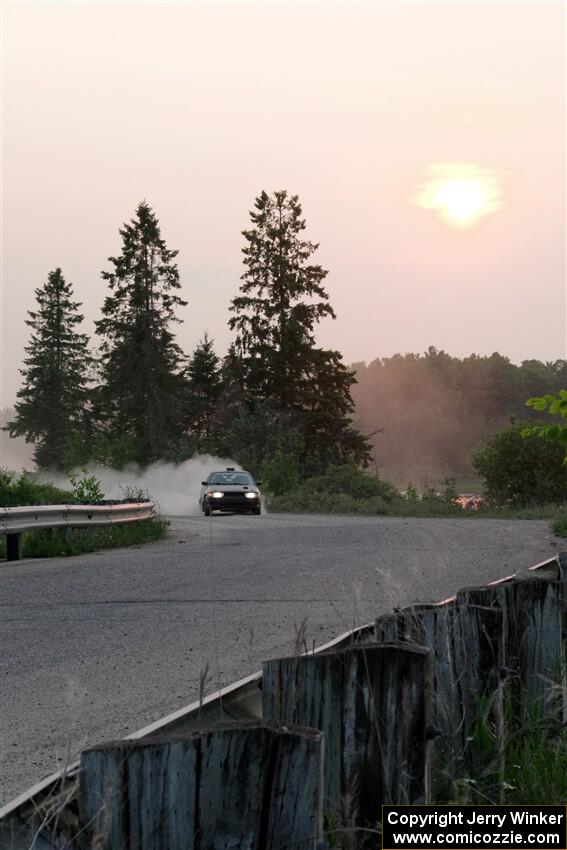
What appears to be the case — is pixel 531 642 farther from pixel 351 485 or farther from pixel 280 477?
pixel 280 477

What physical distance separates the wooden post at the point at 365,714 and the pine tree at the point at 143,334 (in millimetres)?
68739

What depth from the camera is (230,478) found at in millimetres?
34156

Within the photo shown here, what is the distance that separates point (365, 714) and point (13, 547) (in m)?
13.6

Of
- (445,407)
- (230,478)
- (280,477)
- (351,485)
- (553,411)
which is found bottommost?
(553,411)

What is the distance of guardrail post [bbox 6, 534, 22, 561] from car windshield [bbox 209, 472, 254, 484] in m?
17.6

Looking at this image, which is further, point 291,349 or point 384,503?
point 291,349

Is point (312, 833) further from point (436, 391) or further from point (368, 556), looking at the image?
point (436, 391)

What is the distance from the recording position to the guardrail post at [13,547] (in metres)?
16.1

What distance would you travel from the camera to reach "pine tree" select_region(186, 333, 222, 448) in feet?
245

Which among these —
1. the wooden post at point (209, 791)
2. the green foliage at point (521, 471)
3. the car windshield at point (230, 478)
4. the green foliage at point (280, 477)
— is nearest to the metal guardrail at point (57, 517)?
the car windshield at point (230, 478)

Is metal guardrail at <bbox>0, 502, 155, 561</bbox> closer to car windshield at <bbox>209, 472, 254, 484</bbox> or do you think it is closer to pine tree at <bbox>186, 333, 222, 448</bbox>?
car windshield at <bbox>209, 472, 254, 484</bbox>

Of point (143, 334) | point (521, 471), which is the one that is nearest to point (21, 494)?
point (521, 471)

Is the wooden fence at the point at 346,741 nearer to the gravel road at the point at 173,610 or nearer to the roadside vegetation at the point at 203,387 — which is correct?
the gravel road at the point at 173,610

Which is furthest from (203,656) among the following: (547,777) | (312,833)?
(312,833)
